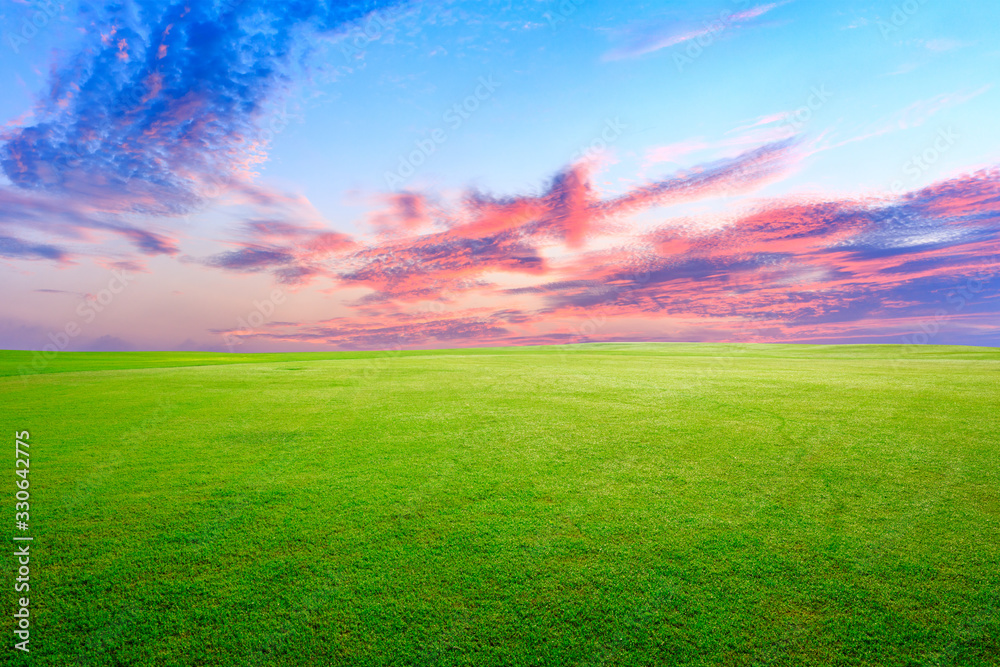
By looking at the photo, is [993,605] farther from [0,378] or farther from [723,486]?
[0,378]

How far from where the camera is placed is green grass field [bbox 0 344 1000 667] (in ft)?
10.3

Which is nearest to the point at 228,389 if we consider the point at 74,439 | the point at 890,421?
the point at 74,439

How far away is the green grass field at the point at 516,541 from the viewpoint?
3.12m

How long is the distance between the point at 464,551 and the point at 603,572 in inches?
48.8

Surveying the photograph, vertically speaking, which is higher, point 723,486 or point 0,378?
point 0,378

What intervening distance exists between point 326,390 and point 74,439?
587 cm

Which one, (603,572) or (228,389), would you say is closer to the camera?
(603,572)

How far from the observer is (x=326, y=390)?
13.2m

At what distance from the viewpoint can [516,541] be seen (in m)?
4.26

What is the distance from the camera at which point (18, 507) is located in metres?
5.18

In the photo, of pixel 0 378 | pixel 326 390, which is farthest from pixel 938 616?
pixel 0 378

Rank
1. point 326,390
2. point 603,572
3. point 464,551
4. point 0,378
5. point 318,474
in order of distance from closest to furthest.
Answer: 1. point 603,572
2. point 464,551
3. point 318,474
4. point 326,390
5. point 0,378

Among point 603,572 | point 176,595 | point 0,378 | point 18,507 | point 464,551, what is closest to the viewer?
point 176,595

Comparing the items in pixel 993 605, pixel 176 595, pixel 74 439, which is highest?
pixel 74 439
